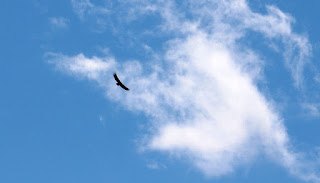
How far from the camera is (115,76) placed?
9606 centimetres

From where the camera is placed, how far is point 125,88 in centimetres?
9875

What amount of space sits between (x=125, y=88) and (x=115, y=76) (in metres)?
3.57
